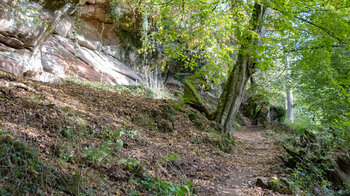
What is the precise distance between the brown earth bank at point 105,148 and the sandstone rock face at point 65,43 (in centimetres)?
211

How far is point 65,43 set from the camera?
11188mm

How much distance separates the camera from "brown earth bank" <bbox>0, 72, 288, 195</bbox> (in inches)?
97.0

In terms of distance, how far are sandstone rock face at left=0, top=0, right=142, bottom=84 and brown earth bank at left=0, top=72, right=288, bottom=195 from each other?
2113 millimetres

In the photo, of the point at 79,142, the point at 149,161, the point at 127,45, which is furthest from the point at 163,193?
the point at 127,45

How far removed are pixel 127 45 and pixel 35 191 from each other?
14.3 meters

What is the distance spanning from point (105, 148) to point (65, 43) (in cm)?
938

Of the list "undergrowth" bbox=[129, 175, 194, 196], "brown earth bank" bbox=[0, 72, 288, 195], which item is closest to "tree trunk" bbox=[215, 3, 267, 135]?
"brown earth bank" bbox=[0, 72, 288, 195]

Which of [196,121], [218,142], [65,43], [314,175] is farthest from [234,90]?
[65,43]

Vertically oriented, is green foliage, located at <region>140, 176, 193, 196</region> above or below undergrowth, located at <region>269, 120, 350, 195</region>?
below

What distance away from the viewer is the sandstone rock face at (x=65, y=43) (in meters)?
6.42

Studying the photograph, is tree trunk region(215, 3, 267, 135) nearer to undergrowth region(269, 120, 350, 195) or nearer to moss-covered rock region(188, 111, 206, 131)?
moss-covered rock region(188, 111, 206, 131)

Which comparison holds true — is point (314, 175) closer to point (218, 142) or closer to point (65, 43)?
point (218, 142)

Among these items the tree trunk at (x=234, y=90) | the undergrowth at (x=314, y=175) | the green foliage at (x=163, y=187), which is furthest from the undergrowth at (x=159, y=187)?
the tree trunk at (x=234, y=90)

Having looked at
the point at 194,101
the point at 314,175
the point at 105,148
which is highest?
the point at 194,101
